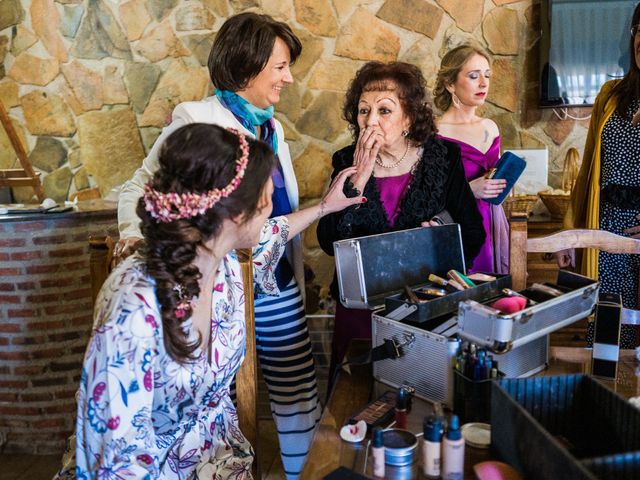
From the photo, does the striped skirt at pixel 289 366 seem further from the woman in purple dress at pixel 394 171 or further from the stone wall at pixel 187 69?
the stone wall at pixel 187 69

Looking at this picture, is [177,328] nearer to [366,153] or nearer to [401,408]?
[401,408]

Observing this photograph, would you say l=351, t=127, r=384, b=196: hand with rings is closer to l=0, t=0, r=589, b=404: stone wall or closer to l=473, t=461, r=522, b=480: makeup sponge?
l=473, t=461, r=522, b=480: makeup sponge

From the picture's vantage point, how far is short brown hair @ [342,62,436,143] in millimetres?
1711

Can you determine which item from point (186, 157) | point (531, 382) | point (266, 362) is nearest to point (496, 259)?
point (266, 362)

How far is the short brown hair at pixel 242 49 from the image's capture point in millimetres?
1723

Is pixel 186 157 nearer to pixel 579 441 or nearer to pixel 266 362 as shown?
pixel 579 441

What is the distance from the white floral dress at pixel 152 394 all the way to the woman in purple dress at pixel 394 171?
494mm

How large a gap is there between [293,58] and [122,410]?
126 centimetres

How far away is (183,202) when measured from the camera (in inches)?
41.6

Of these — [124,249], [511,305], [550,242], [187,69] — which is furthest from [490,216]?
[187,69]

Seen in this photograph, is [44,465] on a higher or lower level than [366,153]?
lower

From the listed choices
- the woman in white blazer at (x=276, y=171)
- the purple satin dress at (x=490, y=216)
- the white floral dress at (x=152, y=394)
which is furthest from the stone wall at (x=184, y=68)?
the white floral dress at (x=152, y=394)

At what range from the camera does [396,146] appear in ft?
5.83

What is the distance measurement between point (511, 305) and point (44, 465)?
2184 millimetres
